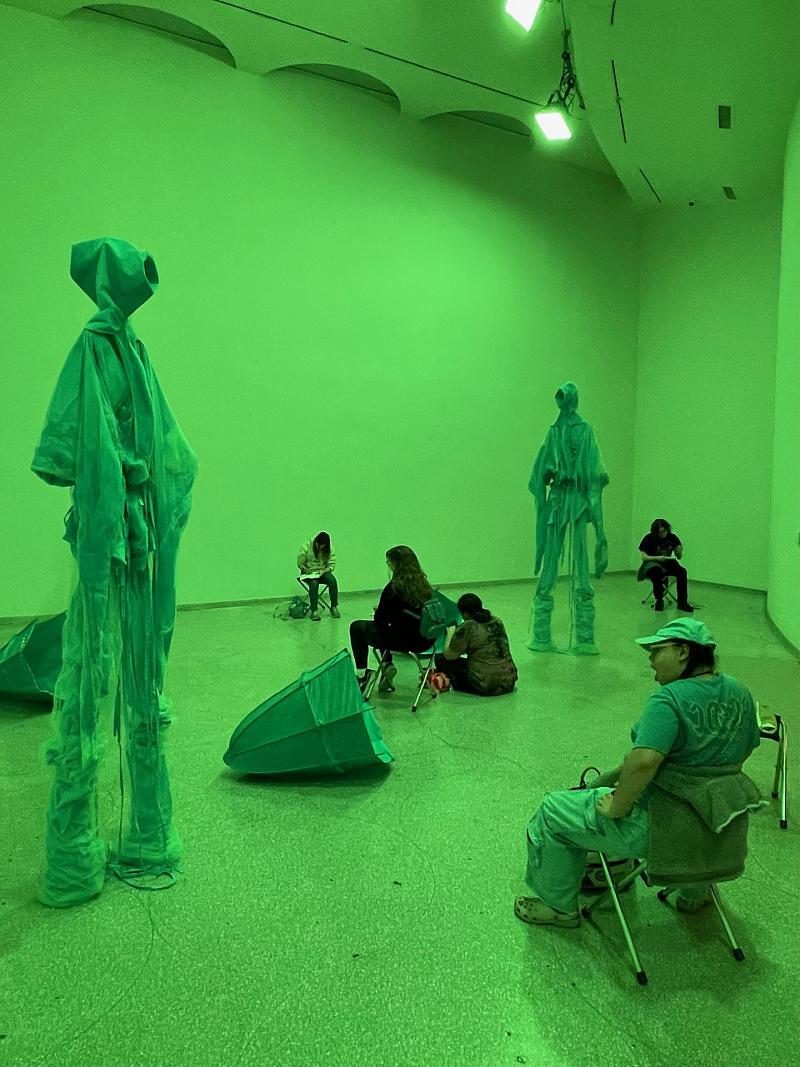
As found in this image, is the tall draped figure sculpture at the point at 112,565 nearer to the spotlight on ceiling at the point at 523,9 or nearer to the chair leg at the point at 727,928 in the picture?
the chair leg at the point at 727,928

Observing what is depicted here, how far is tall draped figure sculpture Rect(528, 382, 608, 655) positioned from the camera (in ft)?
19.1

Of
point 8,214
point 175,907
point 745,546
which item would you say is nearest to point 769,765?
point 175,907

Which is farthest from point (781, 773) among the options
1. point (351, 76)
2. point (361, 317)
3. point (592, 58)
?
point (351, 76)

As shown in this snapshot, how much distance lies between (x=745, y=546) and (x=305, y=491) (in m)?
5.24

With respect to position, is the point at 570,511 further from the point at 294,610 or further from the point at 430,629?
the point at 294,610

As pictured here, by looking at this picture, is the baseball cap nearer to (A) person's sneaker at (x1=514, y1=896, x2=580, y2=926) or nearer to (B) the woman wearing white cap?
(B) the woman wearing white cap

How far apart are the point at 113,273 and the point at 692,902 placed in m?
2.68

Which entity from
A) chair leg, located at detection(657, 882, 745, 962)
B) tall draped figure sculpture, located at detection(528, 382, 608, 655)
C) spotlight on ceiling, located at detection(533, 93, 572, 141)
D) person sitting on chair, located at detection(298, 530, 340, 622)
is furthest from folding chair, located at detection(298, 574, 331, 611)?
chair leg, located at detection(657, 882, 745, 962)

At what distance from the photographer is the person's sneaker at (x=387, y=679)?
193 inches

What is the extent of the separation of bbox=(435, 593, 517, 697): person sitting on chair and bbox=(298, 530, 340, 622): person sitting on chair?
2.57 metres

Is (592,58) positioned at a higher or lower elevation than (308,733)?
higher

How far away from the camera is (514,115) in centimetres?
820

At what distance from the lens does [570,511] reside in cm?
591

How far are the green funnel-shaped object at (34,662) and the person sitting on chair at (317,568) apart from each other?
10.2 feet
